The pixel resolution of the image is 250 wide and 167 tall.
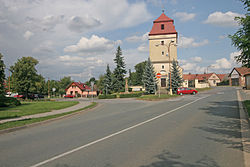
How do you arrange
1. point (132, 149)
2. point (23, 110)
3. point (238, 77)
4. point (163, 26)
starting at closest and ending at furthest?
point (132, 149), point (23, 110), point (163, 26), point (238, 77)

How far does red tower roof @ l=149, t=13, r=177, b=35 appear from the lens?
50.3 meters

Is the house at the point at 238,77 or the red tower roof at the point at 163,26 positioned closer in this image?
the red tower roof at the point at 163,26

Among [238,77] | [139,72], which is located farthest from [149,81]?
[139,72]

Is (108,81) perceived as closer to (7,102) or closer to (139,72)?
(7,102)

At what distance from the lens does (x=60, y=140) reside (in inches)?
284

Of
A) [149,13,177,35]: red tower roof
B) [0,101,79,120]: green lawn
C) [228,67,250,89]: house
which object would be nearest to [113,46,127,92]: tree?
[149,13,177,35]: red tower roof

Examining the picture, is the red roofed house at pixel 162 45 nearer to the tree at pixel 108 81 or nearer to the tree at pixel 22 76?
the tree at pixel 108 81

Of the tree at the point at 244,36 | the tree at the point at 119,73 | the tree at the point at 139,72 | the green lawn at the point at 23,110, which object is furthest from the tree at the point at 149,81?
the tree at the point at 139,72

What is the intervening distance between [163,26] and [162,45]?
483 centimetres

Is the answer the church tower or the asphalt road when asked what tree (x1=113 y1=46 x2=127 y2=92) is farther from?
the asphalt road

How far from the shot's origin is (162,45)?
51.4 metres

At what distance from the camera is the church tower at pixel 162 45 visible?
50.3 metres

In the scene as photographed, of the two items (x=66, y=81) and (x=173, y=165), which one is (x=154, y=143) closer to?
(x=173, y=165)

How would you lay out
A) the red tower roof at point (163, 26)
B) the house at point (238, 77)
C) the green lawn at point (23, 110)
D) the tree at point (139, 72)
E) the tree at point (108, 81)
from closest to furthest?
the green lawn at point (23, 110) < the red tower roof at point (163, 26) < the tree at point (108, 81) < the house at point (238, 77) < the tree at point (139, 72)
